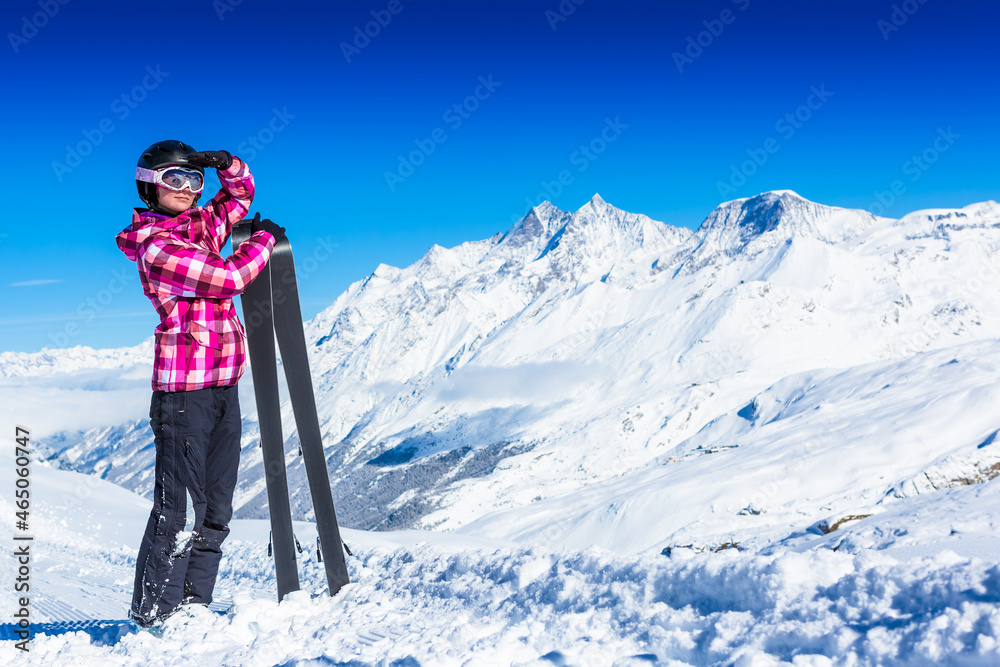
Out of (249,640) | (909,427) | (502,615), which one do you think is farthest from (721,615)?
(909,427)

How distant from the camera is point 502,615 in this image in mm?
4859

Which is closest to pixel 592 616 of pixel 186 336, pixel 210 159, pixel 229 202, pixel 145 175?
pixel 186 336

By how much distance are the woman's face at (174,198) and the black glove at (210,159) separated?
0.78 feet

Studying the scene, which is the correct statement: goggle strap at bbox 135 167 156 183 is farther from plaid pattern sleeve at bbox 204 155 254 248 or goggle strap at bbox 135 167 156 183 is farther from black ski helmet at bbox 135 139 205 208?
plaid pattern sleeve at bbox 204 155 254 248

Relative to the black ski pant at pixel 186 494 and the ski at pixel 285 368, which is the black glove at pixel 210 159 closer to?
the ski at pixel 285 368

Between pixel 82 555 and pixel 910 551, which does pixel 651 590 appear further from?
pixel 82 555

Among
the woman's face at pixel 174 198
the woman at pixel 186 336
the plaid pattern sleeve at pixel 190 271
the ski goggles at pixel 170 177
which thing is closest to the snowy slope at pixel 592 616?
the woman at pixel 186 336

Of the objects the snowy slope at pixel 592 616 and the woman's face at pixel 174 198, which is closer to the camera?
the snowy slope at pixel 592 616

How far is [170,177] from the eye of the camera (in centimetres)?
511

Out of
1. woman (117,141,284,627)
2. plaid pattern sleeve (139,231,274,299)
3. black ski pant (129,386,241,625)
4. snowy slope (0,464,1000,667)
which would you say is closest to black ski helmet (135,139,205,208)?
woman (117,141,284,627)

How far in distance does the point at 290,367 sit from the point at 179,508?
1.44m

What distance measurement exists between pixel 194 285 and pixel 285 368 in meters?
1.31

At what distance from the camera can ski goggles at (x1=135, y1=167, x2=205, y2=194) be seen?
5.08m

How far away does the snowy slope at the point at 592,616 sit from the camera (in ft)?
11.2
